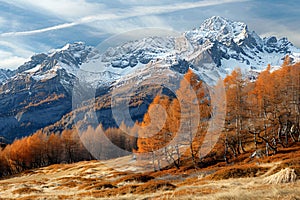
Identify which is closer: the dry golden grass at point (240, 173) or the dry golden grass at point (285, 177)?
the dry golden grass at point (285, 177)

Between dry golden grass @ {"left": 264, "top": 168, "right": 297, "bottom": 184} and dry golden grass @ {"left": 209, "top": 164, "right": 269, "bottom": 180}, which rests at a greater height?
dry golden grass @ {"left": 264, "top": 168, "right": 297, "bottom": 184}

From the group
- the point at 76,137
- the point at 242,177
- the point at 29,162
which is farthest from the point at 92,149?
the point at 242,177

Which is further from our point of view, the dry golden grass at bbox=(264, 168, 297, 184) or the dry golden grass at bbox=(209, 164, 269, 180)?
the dry golden grass at bbox=(209, 164, 269, 180)

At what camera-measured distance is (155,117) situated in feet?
160

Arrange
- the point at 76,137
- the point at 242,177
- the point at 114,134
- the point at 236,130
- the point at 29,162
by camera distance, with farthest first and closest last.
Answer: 1. the point at 114,134
2. the point at 76,137
3. the point at 29,162
4. the point at 236,130
5. the point at 242,177

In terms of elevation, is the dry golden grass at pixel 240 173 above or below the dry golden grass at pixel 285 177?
below

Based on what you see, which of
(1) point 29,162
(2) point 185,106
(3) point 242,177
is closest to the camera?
(3) point 242,177

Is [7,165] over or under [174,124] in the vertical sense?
under

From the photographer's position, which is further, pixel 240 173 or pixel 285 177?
pixel 240 173

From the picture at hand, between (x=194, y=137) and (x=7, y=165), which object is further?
(x=7, y=165)

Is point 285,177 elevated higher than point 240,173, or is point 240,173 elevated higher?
point 285,177

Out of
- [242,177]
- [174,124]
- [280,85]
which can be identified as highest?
[280,85]

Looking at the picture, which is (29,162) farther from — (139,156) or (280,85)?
(280,85)

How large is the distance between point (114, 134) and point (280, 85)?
96.0 m
